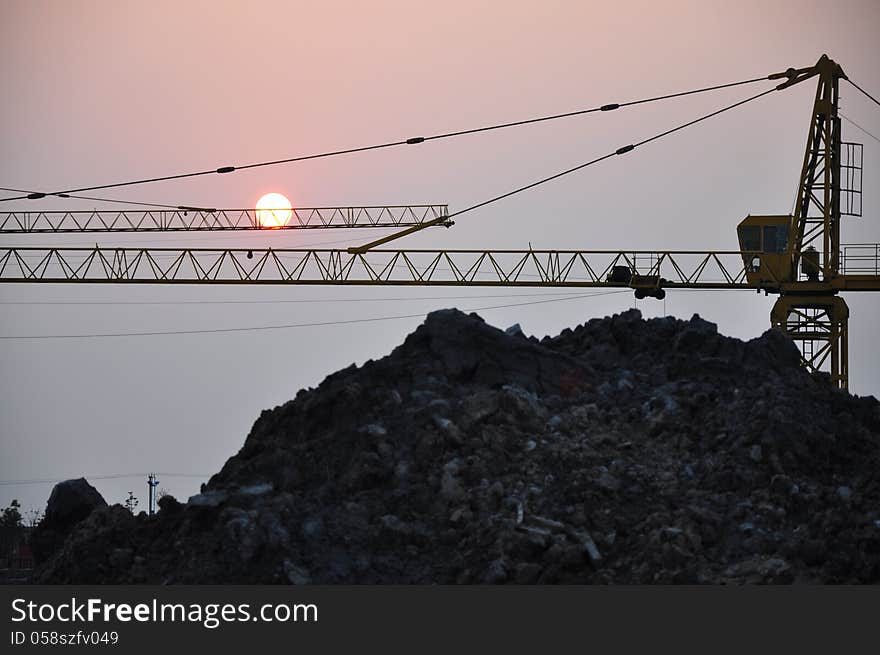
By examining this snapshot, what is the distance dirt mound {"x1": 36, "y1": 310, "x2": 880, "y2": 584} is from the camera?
188ft

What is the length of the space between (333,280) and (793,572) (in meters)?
81.9

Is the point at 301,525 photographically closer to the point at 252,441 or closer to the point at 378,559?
the point at 378,559

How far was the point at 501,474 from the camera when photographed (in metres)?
62.1

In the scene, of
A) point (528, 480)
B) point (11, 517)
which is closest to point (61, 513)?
point (528, 480)

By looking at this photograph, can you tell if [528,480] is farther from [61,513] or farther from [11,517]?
[11,517]

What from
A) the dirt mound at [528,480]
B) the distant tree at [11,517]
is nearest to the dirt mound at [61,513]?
the dirt mound at [528,480]

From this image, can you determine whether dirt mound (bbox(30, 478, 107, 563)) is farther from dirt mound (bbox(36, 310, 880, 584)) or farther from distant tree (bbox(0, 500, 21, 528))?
distant tree (bbox(0, 500, 21, 528))

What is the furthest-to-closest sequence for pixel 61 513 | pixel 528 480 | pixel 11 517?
pixel 11 517 < pixel 61 513 < pixel 528 480

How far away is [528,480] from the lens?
6153 centimetres

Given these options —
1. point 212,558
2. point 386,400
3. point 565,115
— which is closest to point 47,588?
point 212,558

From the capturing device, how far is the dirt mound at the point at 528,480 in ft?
188

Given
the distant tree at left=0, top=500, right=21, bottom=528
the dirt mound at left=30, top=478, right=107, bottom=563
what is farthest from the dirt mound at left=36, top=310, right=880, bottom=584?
the distant tree at left=0, top=500, right=21, bottom=528

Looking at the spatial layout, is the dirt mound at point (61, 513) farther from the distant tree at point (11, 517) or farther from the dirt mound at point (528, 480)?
the distant tree at point (11, 517)

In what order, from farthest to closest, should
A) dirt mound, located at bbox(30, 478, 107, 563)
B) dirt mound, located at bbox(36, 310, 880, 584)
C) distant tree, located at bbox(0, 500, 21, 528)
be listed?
1. distant tree, located at bbox(0, 500, 21, 528)
2. dirt mound, located at bbox(30, 478, 107, 563)
3. dirt mound, located at bbox(36, 310, 880, 584)
